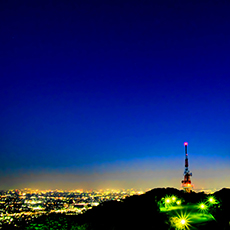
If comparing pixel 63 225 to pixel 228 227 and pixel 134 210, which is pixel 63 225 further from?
pixel 228 227

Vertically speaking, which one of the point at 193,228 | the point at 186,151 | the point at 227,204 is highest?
the point at 186,151

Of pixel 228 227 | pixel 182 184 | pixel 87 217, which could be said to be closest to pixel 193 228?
pixel 228 227

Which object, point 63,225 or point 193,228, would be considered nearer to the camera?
point 63,225

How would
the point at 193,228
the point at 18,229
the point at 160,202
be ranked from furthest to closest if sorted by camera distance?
A: the point at 160,202
the point at 193,228
the point at 18,229

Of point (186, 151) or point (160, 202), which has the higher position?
point (186, 151)

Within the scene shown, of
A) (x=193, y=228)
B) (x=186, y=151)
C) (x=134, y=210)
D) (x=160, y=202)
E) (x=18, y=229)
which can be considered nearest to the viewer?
(x=18, y=229)

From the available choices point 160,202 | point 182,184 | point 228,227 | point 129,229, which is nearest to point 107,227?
point 129,229

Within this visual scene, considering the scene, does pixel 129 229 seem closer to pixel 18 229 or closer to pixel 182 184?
pixel 18 229

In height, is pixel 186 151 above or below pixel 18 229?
above

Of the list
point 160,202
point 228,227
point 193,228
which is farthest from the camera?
point 160,202
